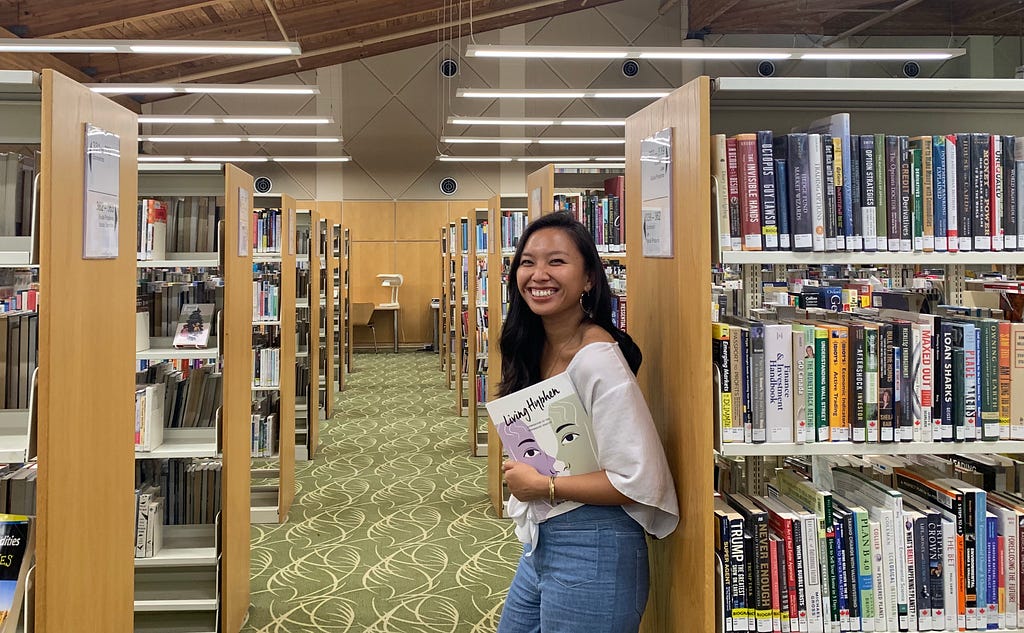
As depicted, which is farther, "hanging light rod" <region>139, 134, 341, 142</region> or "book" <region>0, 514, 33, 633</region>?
"hanging light rod" <region>139, 134, 341, 142</region>

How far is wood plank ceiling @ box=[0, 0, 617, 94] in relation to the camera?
9.23 meters

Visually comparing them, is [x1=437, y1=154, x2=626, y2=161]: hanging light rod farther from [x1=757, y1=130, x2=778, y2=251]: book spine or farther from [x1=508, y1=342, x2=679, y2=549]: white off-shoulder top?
[x1=508, y1=342, x2=679, y2=549]: white off-shoulder top

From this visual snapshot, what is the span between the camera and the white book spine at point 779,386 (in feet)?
5.93

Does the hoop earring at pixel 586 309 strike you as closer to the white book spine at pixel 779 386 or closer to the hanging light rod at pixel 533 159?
the white book spine at pixel 779 386

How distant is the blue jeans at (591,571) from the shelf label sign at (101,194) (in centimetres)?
129

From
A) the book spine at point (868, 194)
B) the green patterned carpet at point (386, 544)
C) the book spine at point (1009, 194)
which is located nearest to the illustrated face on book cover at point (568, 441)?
the book spine at point (868, 194)

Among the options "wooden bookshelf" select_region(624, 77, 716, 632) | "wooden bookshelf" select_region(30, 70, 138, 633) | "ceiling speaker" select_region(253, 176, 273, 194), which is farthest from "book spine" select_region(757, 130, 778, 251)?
"ceiling speaker" select_region(253, 176, 273, 194)

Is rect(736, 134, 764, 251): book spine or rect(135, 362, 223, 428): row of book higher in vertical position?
rect(736, 134, 764, 251): book spine

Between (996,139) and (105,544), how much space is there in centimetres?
244

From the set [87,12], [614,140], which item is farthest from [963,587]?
[614,140]

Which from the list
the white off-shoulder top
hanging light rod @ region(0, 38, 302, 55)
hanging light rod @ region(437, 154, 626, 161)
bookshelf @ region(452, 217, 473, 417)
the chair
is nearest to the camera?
the white off-shoulder top

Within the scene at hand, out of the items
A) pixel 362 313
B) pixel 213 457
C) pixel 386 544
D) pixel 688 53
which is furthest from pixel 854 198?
pixel 362 313

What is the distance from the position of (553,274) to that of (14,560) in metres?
1.41

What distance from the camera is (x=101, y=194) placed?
2021 mm
